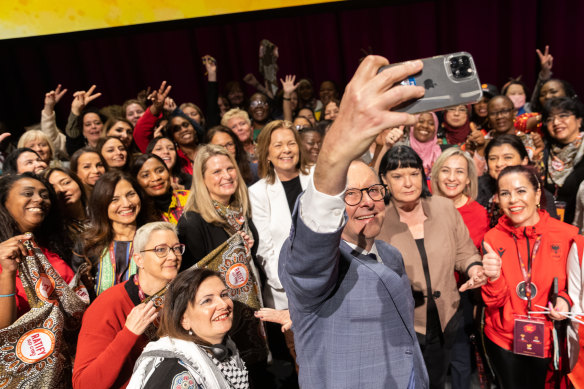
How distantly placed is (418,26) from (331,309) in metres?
7.31

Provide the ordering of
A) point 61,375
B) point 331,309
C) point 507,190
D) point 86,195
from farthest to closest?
1. point 86,195
2. point 507,190
3. point 61,375
4. point 331,309

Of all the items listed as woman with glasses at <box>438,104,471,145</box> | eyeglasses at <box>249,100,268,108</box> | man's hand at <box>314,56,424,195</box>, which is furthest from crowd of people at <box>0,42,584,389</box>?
eyeglasses at <box>249,100,268,108</box>

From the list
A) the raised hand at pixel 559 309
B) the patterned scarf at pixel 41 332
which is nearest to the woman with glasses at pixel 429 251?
the raised hand at pixel 559 309

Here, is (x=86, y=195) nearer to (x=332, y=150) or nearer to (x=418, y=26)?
(x=332, y=150)

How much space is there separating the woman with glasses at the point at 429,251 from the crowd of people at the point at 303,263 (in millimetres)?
10

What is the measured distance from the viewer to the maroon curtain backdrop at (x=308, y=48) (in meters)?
6.88

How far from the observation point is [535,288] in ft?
7.15

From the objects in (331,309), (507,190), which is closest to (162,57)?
(507,190)

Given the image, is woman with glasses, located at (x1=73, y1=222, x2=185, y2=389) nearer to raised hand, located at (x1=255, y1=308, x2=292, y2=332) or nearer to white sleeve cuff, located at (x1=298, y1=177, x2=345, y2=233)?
raised hand, located at (x1=255, y1=308, x2=292, y2=332)

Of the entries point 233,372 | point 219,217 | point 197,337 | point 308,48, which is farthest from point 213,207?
point 308,48

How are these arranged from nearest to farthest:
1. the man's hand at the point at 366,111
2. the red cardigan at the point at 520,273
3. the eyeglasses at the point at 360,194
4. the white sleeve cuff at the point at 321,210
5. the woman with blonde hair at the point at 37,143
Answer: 1. the man's hand at the point at 366,111
2. the white sleeve cuff at the point at 321,210
3. the eyeglasses at the point at 360,194
4. the red cardigan at the point at 520,273
5. the woman with blonde hair at the point at 37,143

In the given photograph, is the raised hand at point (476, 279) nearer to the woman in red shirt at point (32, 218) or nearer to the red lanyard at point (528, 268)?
the red lanyard at point (528, 268)

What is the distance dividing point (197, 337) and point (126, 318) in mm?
427

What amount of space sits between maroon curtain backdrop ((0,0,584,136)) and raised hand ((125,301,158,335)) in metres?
5.78
